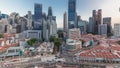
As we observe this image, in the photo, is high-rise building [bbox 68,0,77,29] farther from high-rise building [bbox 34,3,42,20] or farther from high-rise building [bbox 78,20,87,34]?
high-rise building [bbox 34,3,42,20]

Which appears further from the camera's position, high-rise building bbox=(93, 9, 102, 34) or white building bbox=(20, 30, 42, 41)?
high-rise building bbox=(93, 9, 102, 34)

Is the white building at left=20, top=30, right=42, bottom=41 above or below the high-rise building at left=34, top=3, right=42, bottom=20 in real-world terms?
below

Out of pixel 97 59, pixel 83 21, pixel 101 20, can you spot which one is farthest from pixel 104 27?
pixel 97 59

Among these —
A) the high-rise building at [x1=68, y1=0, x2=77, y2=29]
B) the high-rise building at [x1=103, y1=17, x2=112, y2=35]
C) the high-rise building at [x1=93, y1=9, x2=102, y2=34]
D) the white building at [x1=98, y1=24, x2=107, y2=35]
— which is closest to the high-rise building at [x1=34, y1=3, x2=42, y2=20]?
the high-rise building at [x1=68, y1=0, x2=77, y2=29]

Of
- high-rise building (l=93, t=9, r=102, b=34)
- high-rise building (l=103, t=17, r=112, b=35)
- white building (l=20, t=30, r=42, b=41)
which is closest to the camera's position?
white building (l=20, t=30, r=42, b=41)

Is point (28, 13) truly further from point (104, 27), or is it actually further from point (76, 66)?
point (76, 66)

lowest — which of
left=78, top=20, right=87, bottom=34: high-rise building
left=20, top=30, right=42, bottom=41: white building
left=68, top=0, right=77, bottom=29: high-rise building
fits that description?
left=20, top=30, right=42, bottom=41: white building

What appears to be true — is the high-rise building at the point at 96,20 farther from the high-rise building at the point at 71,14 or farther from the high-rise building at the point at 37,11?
the high-rise building at the point at 37,11

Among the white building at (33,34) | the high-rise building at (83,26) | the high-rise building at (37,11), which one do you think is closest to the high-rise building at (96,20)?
the high-rise building at (83,26)

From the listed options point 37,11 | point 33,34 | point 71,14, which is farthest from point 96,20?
point 33,34
